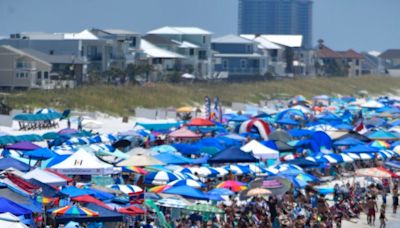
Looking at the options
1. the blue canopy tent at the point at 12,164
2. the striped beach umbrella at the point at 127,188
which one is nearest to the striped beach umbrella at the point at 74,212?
the striped beach umbrella at the point at 127,188

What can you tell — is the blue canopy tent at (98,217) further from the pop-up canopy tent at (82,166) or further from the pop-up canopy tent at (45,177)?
the pop-up canopy tent at (82,166)

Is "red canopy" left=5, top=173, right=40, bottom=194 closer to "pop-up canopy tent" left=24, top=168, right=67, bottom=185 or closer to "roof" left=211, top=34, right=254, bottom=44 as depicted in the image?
"pop-up canopy tent" left=24, top=168, right=67, bottom=185

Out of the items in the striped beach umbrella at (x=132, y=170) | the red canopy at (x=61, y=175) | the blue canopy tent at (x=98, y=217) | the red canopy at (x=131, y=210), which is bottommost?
the red canopy at (x=131, y=210)

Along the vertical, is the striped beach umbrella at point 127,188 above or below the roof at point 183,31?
below

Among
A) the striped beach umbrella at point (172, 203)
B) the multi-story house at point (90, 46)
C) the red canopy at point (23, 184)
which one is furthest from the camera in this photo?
the multi-story house at point (90, 46)

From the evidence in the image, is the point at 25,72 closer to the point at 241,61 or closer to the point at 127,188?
the point at 241,61

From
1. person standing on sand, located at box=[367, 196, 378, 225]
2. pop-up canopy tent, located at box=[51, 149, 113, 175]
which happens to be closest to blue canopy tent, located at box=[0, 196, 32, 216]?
pop-up canopy tent, located at box=[51, 149, 113, 175]

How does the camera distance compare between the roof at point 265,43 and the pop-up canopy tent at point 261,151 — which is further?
the roof at point 265,43

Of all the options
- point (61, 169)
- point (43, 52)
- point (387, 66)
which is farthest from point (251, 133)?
point (387, 66)
